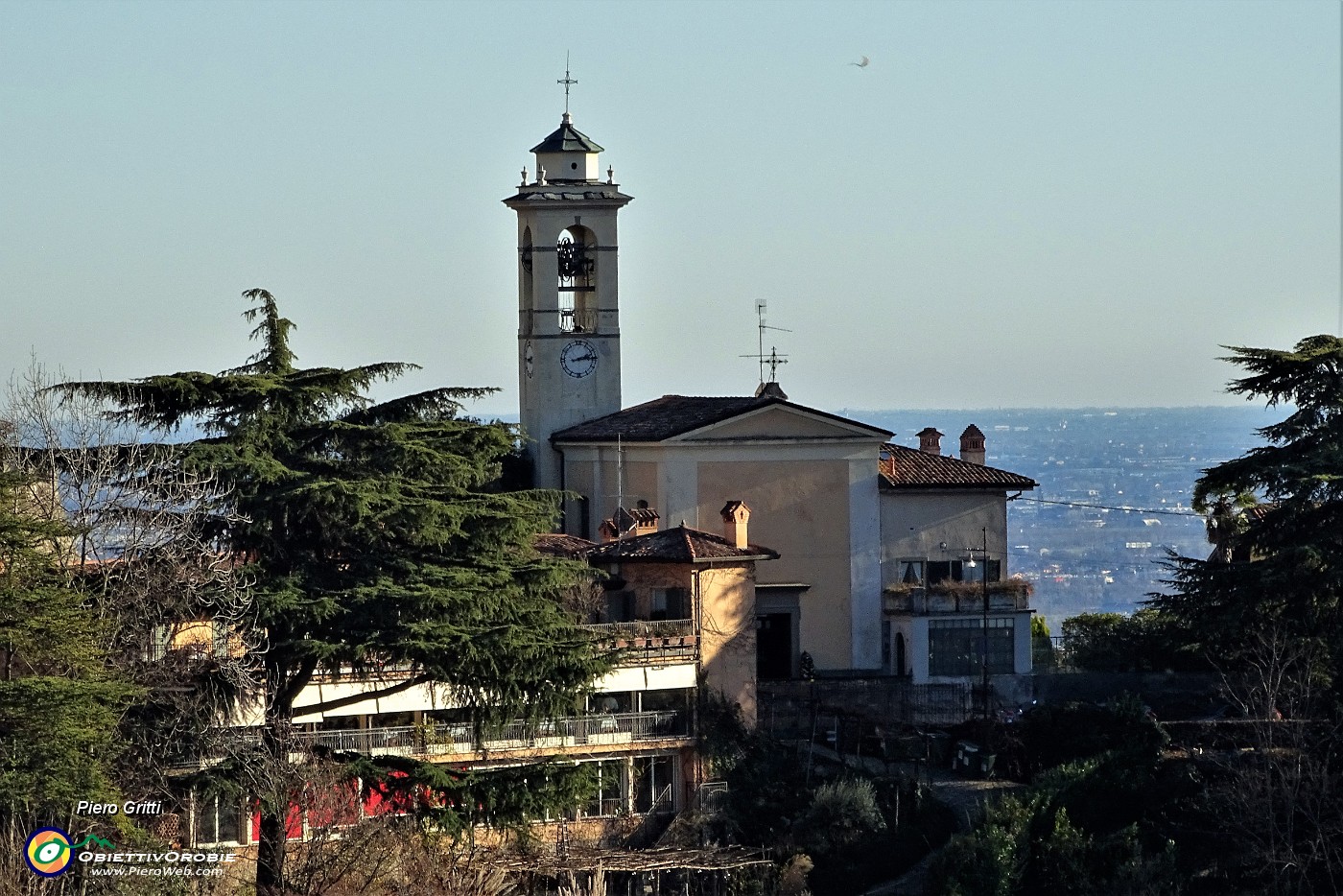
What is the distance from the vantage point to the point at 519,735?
124 feet

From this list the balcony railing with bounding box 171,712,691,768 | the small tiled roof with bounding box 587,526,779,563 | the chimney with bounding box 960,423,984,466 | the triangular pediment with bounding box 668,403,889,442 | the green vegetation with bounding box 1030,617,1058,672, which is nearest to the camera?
the balcony railing with bounding box 171,712,691,768

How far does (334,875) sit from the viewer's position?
31.8 meters

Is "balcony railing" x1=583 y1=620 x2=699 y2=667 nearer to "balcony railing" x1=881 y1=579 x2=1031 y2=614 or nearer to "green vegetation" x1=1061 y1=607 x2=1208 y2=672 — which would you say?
"balcony railing" x1=881 y1=579 x2=1031 y2=614

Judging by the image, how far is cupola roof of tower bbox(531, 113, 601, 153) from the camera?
54281 millimetres

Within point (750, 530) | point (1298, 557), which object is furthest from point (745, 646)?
point (1298, 557)

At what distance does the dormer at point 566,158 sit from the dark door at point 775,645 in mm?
12103

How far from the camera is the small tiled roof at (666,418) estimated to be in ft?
156

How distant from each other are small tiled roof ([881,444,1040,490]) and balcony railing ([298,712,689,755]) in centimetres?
968

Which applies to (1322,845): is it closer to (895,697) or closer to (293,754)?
(895,697)

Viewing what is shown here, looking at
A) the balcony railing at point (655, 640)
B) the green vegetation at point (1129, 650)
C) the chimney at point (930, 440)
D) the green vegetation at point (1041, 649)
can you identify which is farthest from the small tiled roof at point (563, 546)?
the chimney at point (930, 440)

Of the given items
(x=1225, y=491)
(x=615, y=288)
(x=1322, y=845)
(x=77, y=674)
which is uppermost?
(x=615, y=288)

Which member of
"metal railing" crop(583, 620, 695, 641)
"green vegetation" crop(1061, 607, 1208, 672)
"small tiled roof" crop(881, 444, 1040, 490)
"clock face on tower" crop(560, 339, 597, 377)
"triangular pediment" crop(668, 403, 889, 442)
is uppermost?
"clock face on tower" crop(560, 339, 597, 377)

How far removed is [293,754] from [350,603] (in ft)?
7.29

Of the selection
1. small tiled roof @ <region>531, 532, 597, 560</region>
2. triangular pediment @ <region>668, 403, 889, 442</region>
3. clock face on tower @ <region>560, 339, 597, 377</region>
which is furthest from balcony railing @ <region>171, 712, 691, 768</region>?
clock face on tower @ <region>560, 339, 597, 377</region>
